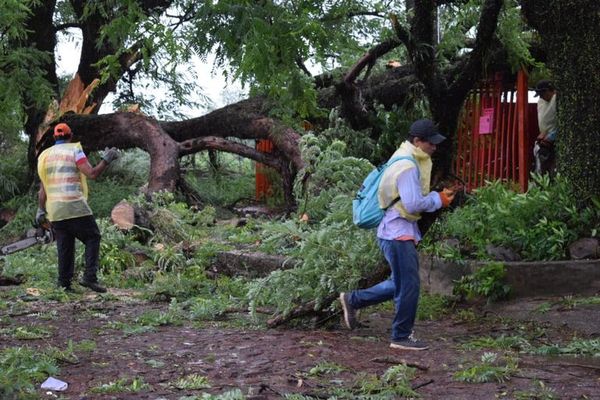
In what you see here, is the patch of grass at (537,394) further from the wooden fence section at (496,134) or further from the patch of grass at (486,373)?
the wooden fence section at (496,134)

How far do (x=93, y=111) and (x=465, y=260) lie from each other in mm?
12072

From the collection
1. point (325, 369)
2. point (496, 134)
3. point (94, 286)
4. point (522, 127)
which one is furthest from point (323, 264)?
point (496, 134)

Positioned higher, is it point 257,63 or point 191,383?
point 257,63

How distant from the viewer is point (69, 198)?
9.77 meters

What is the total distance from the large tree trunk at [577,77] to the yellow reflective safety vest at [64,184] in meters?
5.30

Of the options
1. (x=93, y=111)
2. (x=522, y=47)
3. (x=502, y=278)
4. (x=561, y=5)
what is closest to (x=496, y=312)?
(x=502, y=278)

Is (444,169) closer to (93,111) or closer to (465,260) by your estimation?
(465,260)

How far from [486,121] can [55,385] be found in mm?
8381

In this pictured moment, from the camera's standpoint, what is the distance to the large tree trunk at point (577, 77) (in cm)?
816

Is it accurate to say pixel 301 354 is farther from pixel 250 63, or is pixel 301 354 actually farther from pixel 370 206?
pixel 250 63

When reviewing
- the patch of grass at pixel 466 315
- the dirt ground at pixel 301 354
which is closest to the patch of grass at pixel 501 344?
the dirt ground at pixel 301 354

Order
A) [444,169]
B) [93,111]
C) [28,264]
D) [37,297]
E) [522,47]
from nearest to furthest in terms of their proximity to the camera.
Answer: [444,169]
[37,297]
[522,47]
[28,264]
[93,111]

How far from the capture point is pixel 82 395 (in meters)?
5.23

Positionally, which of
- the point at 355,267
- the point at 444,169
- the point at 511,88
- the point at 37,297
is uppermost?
the point at 511,88
